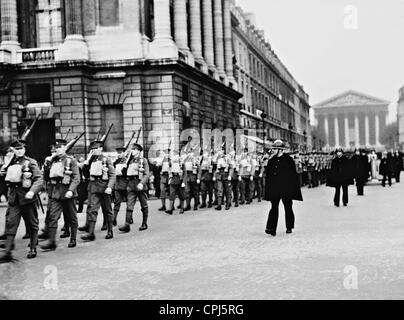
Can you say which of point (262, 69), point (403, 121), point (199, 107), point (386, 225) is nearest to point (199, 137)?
point (199, 107)

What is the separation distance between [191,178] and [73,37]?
1326 cm

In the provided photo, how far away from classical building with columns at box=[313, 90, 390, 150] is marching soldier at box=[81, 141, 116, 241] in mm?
134555

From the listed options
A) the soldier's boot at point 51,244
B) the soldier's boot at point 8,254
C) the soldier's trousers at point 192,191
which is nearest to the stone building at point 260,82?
the soldier's trousers at point 192,191

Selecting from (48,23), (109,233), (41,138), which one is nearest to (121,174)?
(109,233)

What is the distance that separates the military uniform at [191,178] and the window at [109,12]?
42.9ft

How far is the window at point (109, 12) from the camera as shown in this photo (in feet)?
103

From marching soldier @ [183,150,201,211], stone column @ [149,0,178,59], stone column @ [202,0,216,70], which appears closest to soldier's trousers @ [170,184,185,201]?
marching soldier @ [183,150,201,211]

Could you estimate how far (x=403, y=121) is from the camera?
123562mm

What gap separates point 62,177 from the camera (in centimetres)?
1221

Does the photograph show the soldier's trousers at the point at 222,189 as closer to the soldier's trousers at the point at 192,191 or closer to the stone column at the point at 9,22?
the soldier's trousers at the point at 192,191

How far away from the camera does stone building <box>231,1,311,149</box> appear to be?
56844 mm

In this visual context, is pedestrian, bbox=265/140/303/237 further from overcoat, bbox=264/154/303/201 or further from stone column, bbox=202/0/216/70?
stone column, bbox=202/0/216/70

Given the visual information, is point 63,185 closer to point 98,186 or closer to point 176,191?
point 98,186
